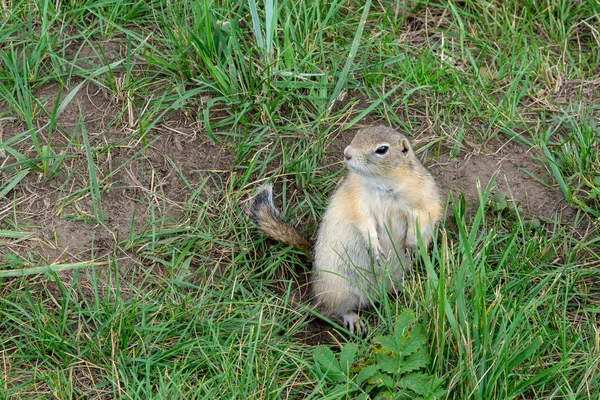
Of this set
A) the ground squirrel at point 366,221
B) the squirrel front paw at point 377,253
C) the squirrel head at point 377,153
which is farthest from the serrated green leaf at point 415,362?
the squirrel head at point 377,153

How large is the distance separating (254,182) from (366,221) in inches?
30.1

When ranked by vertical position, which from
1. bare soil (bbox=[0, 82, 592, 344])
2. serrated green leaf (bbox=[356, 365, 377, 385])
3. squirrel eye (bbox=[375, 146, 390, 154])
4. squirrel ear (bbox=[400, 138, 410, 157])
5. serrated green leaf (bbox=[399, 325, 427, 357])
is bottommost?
bare soil (bbox=[0, 82, 592, 344])

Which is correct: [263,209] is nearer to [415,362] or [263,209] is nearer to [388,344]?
[388,344]

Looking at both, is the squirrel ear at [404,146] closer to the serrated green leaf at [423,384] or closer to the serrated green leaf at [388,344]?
the serrated green leaf at [388,344]

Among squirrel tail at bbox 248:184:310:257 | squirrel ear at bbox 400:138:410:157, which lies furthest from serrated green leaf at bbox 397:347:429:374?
squirrel tail at bbox 248:184:310:257

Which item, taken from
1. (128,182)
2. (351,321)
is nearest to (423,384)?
(351,321)

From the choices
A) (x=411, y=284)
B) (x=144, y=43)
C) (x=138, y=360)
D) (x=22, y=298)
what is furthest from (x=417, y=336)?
(x=144, y=43)

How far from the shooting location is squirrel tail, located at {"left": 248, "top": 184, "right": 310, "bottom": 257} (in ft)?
15.4

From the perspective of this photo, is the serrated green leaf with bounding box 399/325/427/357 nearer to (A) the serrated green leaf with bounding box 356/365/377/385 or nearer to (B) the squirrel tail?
(A) the serrated green leaf with bounding box 356/365/377/385

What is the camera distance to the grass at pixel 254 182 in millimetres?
3957

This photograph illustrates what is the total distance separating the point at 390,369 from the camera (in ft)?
12.4

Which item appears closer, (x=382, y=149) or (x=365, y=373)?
(x=365, y=373)

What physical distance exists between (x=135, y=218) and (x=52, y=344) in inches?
39.3

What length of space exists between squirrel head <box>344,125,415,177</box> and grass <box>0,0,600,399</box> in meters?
0.46
